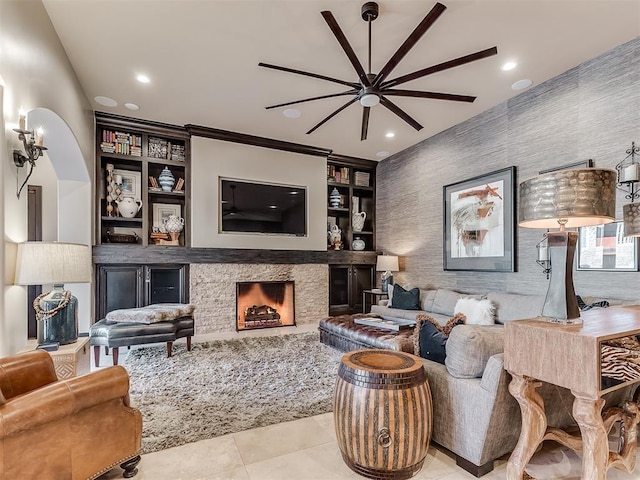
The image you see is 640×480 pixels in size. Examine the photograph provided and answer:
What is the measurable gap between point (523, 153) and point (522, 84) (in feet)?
2.60

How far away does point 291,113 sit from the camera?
4688 millimetres

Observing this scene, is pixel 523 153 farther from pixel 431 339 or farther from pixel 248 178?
pixel 248 178

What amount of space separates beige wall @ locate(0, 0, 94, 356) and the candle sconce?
4675 millimetres

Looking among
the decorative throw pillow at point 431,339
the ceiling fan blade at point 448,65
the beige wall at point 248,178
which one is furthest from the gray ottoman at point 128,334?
the ceiling fan blade at point 448,65

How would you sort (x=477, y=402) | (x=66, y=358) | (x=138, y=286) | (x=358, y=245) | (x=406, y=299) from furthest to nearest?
(x=358, y=245) < (x=406, y=299) < (x=138, y=286) < (x=66, y=358) < (x=477, y=402)

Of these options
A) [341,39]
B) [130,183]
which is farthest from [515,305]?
[130,183]

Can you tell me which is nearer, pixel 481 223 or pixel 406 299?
pixel 481 223

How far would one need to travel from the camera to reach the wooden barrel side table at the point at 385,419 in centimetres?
174

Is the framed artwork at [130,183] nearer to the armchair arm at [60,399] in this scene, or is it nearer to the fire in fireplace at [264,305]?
the fire in fireplace at [264,305]

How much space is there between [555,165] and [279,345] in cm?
400

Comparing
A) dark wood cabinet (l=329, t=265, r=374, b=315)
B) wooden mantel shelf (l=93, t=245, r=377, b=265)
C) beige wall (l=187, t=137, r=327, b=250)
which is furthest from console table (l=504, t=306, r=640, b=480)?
dark wood cabinet (l=329, t=265, r=374, b=315)

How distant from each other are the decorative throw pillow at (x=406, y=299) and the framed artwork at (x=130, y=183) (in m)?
4.27

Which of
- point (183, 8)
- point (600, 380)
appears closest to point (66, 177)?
point (183, 8)

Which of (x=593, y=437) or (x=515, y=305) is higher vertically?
(x=515, y=305)
